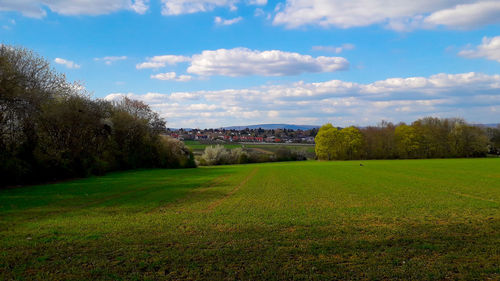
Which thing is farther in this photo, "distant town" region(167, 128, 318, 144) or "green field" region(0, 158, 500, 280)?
"distant town" region(167, 128, 318, 144)

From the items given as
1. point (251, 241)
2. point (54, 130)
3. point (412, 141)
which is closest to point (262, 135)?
point (412, 141)

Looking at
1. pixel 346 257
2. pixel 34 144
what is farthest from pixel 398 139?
pixel 346 257

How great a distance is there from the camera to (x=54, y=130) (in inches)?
1560

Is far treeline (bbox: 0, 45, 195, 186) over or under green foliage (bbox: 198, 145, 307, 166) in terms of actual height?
over

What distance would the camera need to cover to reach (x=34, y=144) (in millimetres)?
35031

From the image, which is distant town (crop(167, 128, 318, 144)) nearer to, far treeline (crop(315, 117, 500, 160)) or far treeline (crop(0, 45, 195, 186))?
far treeline (crop(315, 117, 500, 160))

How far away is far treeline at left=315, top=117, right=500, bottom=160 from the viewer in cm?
9350

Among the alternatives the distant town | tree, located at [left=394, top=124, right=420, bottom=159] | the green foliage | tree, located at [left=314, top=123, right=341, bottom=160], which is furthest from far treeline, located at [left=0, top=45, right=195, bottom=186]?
the distant town

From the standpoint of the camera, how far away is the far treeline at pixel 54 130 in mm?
30969

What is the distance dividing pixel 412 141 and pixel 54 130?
91.1 meters

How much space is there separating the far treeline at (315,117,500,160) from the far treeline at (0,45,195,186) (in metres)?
60.1

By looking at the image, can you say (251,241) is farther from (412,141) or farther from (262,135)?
(262,135)

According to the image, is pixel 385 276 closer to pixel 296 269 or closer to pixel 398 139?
pixel 296 269

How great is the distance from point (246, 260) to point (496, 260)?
21.3 feet
